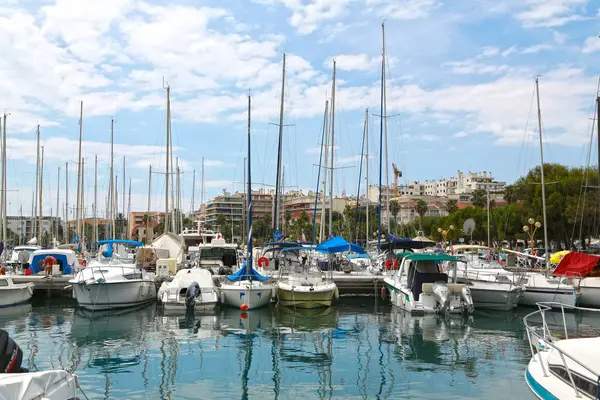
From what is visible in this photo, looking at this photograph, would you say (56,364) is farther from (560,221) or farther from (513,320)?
(560,221)

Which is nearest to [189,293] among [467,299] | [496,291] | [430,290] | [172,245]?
[430,290]

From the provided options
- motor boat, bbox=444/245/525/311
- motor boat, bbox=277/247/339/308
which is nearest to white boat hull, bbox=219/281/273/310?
motor boat, bbox=277/247/339/308

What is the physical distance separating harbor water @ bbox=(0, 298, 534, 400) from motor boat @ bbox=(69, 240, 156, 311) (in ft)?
2.43

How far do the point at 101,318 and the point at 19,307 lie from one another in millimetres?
5785

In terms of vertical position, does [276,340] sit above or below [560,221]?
below

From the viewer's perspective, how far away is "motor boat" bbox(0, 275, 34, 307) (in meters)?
26.9

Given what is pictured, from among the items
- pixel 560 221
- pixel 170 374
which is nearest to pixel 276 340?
pixel 170 374

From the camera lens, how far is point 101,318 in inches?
984

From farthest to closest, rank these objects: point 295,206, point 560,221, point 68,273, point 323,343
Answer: point 295,206 → point 560,221 → point 68,273 → point 323,343

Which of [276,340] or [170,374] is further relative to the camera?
[276,340]

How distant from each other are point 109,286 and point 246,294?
6.48 m

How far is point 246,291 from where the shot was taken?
86.3 ft

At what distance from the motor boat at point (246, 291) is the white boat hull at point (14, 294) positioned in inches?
389

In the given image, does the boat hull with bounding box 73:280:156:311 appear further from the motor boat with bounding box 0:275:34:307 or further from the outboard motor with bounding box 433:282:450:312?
the outboard motor with bounding box 433:282:450:312
